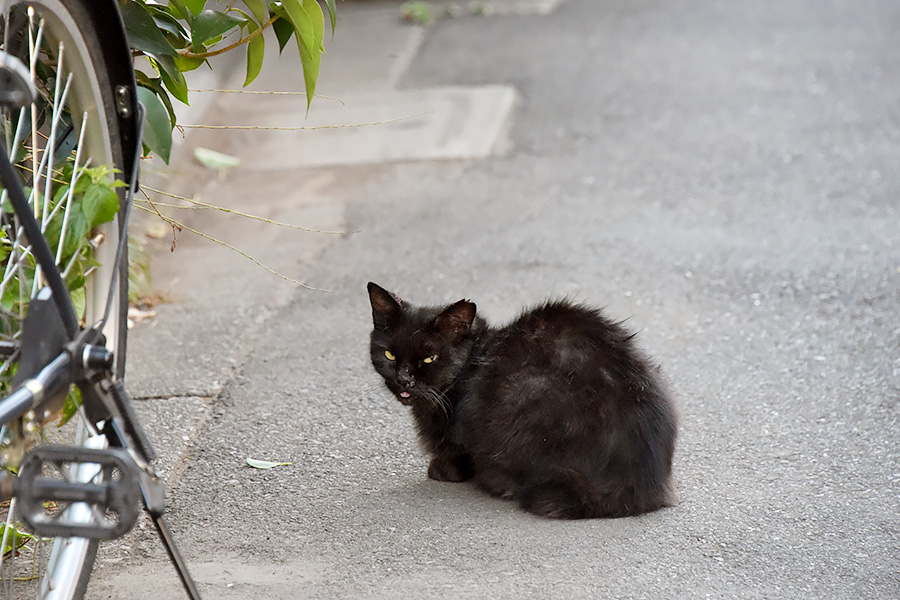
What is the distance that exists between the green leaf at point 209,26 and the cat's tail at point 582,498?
4.97 ft

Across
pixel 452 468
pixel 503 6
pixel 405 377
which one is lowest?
pixel 452 468

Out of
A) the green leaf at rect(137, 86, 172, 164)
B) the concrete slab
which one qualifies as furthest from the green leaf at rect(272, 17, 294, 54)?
the concrete slab

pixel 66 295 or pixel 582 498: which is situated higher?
pixel 66 295

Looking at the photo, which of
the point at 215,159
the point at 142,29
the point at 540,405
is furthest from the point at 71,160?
the point at 215,159

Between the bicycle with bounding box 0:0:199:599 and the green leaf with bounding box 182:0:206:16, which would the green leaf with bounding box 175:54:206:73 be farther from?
the bicycle with bounding box 0:0:199:599

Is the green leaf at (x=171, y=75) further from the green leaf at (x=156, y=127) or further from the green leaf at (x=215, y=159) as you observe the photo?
the green leaf at (x=215, y=159)

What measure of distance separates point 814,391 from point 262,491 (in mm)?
1898

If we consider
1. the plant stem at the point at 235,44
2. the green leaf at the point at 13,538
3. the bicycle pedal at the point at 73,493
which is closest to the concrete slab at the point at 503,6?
the plant stem at the point at 235,44

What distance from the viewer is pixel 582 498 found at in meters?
2.68

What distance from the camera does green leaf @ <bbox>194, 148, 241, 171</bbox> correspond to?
237 inches

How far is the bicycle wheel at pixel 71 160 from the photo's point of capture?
207 cm

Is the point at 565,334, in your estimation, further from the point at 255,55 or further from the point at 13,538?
the point at 13,538

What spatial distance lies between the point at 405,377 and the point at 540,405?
0.44 meters

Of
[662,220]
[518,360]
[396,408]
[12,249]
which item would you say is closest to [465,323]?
[518,360]
